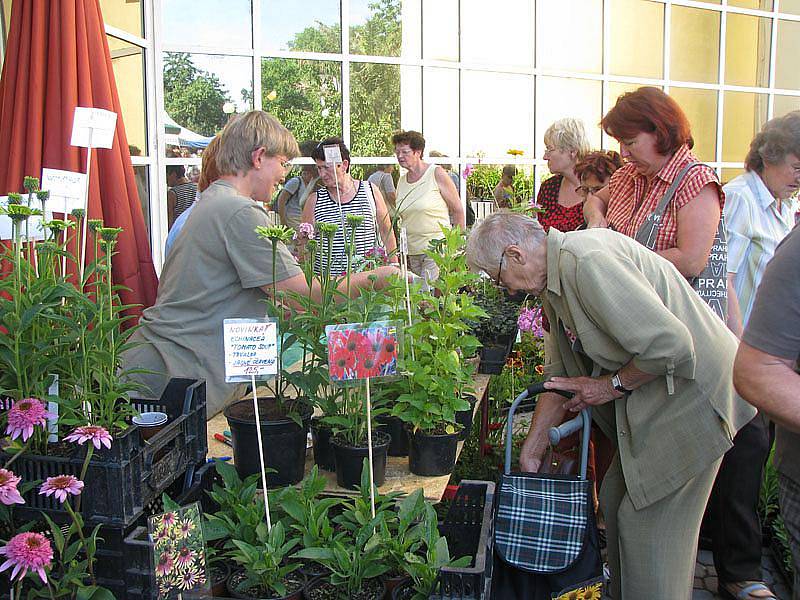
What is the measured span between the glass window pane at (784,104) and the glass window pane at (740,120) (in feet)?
0.78

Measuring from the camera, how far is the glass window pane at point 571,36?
282 inches

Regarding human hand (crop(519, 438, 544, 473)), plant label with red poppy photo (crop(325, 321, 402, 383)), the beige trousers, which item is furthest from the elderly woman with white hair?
plant label with red poppy photo (crop(325, 321, 402, 383))

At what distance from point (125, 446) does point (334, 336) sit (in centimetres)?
45

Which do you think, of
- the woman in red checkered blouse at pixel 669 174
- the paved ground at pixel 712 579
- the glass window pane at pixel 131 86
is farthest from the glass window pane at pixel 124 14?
the paved ground at pixel 712 579

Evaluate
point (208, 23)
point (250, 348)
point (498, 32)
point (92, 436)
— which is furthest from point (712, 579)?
point (498, 32)

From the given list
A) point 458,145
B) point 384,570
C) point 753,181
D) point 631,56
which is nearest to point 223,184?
point 384,570

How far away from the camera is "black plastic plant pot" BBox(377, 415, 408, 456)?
2.07 metres

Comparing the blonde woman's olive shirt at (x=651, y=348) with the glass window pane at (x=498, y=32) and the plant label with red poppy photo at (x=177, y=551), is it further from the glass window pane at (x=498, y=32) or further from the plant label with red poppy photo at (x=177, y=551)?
the glass window pane at (x=498, y=32)

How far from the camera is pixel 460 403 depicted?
196cm

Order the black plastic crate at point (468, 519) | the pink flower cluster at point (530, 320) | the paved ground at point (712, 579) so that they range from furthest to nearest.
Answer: the pink flower cluster at point (530, 320) < the paved ground at point (712, 579) < the black plastic crate at point (468, 519)

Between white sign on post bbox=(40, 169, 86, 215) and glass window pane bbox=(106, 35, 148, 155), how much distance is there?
7.83 ft

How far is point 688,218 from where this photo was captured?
2465 mm

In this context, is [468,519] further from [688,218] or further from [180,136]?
[180,136]

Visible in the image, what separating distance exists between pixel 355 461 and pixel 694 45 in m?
8.11
